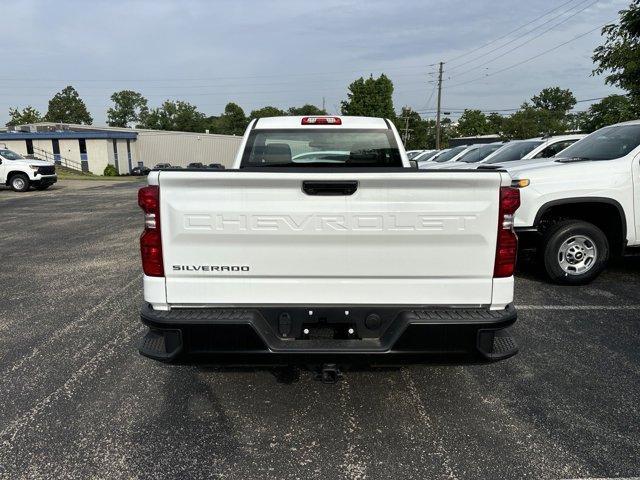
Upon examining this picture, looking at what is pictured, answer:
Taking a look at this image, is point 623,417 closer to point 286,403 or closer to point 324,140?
point 286,403

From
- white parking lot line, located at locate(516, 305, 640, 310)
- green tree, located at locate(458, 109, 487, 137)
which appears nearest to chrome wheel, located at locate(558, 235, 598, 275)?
white parking lot line, located at locate(516, 305, 640, 310)

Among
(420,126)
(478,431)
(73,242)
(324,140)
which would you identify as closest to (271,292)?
(478,431)

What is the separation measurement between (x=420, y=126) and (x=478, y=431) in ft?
308

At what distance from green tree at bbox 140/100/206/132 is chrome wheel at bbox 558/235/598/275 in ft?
388

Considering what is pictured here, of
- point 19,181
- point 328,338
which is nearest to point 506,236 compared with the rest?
point 328,338

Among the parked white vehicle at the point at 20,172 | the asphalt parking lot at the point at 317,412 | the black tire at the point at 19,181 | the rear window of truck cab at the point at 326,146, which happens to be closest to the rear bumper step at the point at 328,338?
the asphalt parking lot at the point at 317,412

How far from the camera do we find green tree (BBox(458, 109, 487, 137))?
3969 inches

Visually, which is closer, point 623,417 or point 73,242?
point 623,417

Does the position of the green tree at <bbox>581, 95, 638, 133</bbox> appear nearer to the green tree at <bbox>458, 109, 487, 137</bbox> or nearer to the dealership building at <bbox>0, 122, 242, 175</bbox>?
the dealership building at <bbox>0, 122, 242, 175</bbox>

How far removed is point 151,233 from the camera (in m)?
2.64

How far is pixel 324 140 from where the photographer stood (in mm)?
4621

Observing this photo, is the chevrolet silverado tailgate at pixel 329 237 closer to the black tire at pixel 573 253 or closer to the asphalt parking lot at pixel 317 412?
the asphalt parking lot at pixel 317 412

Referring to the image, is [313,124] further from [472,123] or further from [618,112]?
[472,123]

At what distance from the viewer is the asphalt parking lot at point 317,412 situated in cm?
266
